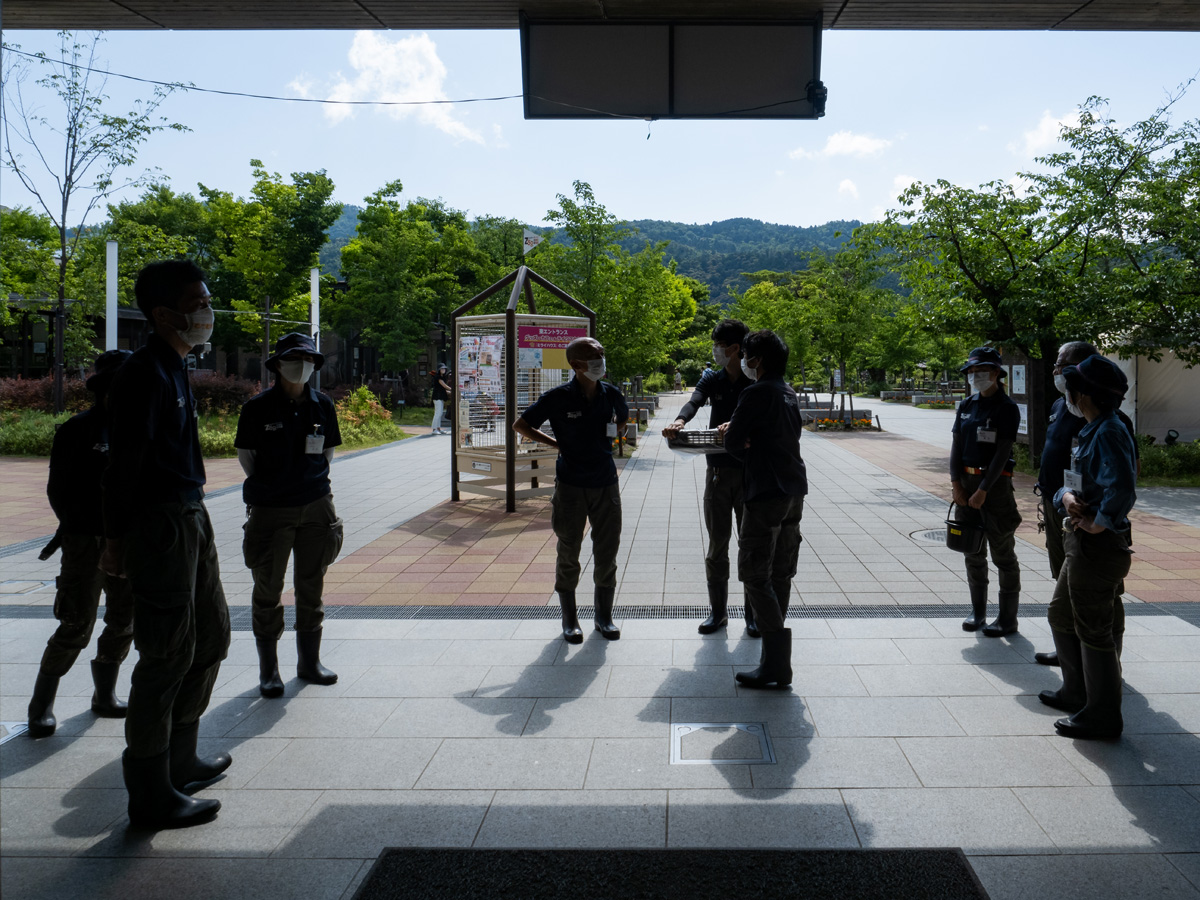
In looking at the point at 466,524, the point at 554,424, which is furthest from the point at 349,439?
the point at 554,424

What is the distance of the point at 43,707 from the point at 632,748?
8.88 feet

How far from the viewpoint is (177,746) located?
11.6 ft

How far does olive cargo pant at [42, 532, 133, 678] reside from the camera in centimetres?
407


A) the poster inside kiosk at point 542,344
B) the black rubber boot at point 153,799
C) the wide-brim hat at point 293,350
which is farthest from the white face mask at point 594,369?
the poster inside kiosk at point 542,344

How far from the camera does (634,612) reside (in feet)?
20.8

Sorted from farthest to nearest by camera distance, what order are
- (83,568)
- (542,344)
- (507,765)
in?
(542,344)
(83,568)
(507,765)

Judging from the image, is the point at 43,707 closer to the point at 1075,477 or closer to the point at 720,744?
the point at 720,744

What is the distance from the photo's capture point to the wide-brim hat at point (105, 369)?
391 centimetres

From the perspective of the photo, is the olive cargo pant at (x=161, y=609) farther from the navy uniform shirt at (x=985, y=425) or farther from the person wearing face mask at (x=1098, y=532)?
the navy uniform shirt at (x=985, y=425)

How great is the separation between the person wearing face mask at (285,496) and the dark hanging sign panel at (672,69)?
2306 millimetres

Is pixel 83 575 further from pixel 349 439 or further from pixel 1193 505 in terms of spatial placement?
pixel 349 439

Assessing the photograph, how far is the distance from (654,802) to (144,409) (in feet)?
7.75

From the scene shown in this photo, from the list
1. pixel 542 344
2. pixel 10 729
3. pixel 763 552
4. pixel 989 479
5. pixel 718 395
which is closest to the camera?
pixel 10 729

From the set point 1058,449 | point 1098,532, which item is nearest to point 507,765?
point 1098,532
